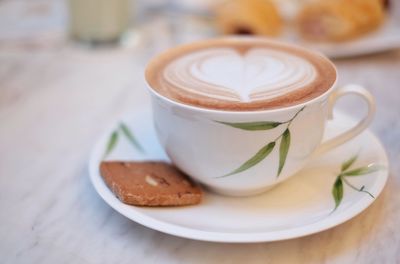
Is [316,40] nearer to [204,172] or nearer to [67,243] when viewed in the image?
[204,172]

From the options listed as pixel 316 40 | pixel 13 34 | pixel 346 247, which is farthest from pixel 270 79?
pixel 13 34

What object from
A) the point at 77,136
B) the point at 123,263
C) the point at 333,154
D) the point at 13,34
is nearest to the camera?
the point at 123,263

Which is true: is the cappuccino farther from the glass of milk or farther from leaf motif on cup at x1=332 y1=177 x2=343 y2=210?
the glass of milk

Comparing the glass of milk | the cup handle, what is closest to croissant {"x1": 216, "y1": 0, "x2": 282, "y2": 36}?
the glass of milk

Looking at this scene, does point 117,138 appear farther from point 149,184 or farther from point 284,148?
point 284,148

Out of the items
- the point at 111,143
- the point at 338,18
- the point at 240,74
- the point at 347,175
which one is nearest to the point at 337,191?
the point at 347,175

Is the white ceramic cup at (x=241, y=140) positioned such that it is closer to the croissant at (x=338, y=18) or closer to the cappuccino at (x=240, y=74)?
the cappuccino at (x=240, y=74)
